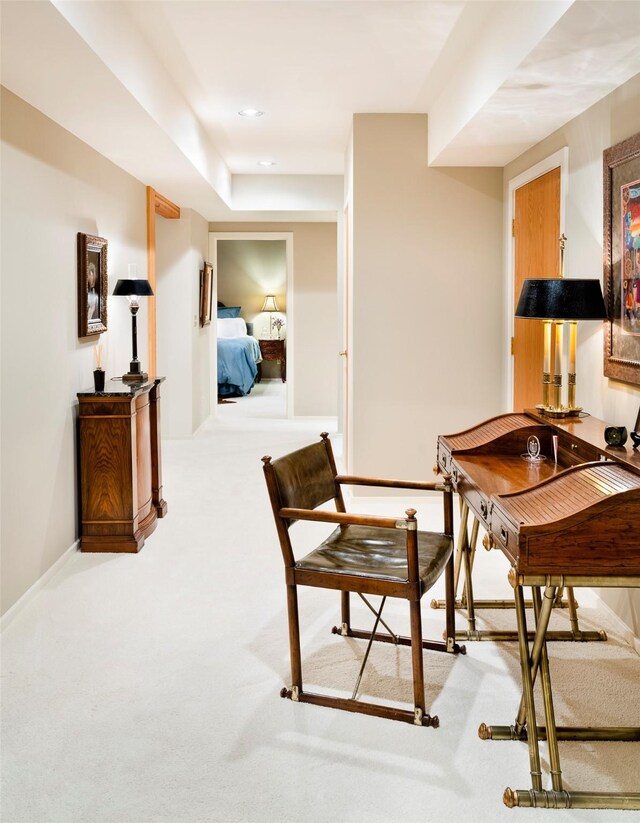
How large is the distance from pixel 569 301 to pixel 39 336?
94.7 inches

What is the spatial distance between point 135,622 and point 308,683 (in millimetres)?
948

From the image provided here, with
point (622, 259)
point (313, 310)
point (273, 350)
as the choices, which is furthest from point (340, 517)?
point (273, 350)

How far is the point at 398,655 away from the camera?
2.94 m

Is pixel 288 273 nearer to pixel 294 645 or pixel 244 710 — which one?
pixel 294 645

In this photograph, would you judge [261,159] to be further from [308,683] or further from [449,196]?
[308,683]

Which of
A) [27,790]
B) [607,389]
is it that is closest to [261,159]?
[607,389]

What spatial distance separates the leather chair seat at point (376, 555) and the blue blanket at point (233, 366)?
27.2 feet

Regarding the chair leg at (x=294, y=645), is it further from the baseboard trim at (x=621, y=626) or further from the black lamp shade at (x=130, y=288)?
the black lamp shade at (x=130, y=288)

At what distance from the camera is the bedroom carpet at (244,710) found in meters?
2.07

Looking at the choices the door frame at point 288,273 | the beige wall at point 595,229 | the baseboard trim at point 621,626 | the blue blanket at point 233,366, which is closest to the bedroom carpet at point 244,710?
the baseboard trim at point 621,626

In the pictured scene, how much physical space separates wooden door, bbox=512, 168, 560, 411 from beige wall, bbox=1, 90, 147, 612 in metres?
2.54

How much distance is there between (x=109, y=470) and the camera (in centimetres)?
420

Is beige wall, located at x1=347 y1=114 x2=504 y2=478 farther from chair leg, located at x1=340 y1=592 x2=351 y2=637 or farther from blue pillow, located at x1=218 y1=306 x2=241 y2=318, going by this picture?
blue pillow, located at x1=218 y1=306 x2=241 y2=318

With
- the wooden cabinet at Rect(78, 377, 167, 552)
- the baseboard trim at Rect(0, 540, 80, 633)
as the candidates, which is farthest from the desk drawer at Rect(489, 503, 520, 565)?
the wooden cabinet at Rect(78, 377, 167, 552)
